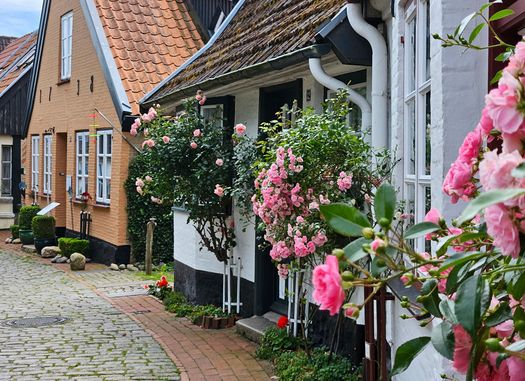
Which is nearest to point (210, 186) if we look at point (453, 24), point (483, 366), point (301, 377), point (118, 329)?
point (118, 329)

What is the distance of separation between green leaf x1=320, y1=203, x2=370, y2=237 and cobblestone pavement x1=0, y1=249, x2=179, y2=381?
5.97 meters

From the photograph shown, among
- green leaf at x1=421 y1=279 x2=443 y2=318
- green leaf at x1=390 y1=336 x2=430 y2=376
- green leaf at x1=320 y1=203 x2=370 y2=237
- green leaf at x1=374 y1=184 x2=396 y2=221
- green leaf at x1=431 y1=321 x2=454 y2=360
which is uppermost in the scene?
green leaf at x1=374 y1=184 x2=396 y2=221

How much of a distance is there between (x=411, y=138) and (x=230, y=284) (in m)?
5.46

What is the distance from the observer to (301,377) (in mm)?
6711

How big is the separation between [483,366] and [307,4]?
7427 millimetres

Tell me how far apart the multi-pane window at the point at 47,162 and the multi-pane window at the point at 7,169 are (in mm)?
4886

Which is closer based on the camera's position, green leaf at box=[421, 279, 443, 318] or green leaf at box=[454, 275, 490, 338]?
green leaf at box=[454, 275, 490, 338]

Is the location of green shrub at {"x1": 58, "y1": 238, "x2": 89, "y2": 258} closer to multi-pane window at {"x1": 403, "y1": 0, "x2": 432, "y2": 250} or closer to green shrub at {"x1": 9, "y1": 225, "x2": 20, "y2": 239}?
green shrub at {"x1": 9, "y1": 225, "x2": 20, "y2": 239}

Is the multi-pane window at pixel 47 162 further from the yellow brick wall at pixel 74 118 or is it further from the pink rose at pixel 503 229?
the pink rose at pixel 503 229

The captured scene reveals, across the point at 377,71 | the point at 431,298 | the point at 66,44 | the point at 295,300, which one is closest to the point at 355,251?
the point at 431,298

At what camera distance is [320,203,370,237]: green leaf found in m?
1.72

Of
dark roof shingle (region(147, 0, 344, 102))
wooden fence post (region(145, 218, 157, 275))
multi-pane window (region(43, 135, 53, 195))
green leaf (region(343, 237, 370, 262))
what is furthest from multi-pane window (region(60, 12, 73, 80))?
green leaf (region(343, 237, 370, 262))

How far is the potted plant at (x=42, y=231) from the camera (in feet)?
62.3

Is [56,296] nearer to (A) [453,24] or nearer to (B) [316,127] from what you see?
(B) [316,127]
